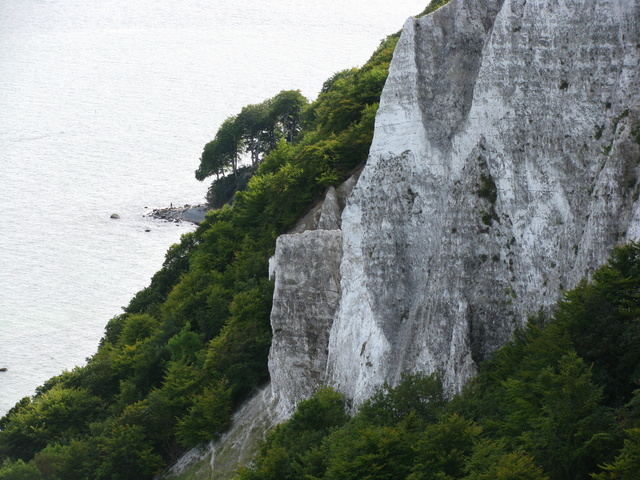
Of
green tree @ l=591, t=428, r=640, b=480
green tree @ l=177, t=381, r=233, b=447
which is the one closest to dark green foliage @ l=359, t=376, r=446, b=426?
green tree @ l=591, t=428, r=640, b=480

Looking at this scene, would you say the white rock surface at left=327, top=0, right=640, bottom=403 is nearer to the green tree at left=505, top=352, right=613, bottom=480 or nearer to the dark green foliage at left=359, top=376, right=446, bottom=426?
the dark green foliage at left=359, top=376, right=446, bottom=426

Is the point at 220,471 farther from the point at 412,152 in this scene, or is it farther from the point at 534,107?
the point at 534,107

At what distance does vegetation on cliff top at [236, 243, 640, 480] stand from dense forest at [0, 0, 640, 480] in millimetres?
53

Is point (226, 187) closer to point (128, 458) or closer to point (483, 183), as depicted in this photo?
point (128, 458)

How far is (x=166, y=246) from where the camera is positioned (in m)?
93.6

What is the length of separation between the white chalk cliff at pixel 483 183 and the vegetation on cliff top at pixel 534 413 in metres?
1.69

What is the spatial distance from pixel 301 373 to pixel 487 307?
1303 cm

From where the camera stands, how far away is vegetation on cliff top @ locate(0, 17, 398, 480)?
148 ft

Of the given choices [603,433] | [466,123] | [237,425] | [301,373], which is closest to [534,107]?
[466,123]

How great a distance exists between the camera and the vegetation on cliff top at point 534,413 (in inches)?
809

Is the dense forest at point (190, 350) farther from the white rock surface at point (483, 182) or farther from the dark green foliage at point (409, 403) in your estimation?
the dark green foliage at point (409, 403)

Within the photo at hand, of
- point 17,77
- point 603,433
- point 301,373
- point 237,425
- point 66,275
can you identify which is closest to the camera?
point 603,433

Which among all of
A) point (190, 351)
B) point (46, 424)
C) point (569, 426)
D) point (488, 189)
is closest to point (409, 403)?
point (569, 426)

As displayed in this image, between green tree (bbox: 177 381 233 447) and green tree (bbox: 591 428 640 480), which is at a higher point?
green tree (bbox: 591 428 640 480)
